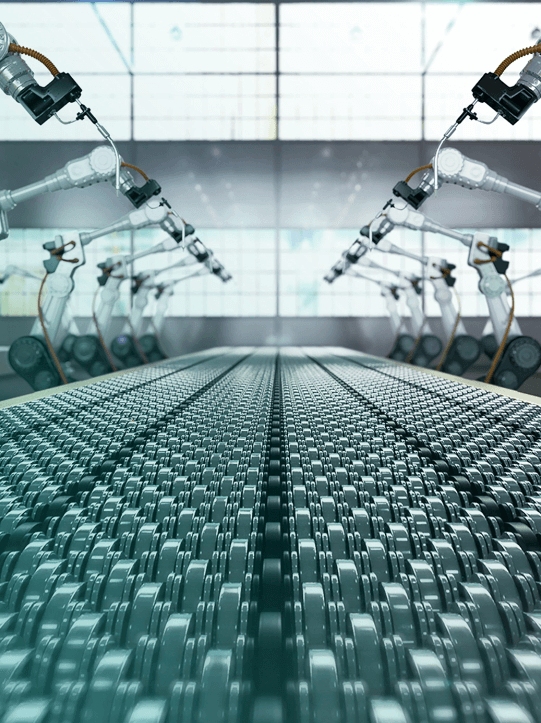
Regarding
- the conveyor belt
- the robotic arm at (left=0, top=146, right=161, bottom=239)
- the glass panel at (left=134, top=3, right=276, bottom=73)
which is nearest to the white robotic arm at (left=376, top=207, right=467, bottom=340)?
the robotic arm at (left=0, top=146, right=161, bottom=239)

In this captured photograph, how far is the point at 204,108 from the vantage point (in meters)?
10.1

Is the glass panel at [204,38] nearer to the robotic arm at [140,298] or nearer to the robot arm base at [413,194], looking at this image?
the robotic arm at [140,298]

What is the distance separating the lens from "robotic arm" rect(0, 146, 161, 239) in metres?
2.95

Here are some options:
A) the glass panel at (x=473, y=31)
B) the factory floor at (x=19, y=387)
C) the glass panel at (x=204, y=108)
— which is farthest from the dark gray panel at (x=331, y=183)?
the factory floor at (x=19, y=387)

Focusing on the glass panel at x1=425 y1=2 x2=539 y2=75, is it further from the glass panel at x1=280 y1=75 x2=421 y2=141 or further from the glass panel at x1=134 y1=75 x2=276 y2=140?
the glass panel at x1=134 y1=75 x2=276 y2=140

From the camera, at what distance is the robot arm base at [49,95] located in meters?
2.22

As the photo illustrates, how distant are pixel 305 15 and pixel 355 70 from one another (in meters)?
1.36

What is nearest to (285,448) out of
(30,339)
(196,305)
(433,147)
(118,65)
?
Answer: (30,339)

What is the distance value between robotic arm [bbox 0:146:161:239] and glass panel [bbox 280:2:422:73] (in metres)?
8.34

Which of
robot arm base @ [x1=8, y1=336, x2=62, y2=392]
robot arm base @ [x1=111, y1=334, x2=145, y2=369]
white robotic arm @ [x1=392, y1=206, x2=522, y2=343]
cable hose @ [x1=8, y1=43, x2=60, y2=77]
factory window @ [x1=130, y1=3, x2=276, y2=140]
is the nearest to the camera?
cable hose @ [x1=8, y1=43, x2=60, y2=77]

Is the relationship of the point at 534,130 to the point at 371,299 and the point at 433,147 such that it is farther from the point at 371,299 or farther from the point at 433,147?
the point at 371,299

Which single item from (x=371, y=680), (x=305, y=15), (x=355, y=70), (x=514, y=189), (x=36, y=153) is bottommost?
(x=371, y=680)

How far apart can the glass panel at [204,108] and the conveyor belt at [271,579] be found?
10044 millimetres

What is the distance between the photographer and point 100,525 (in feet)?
2.70
